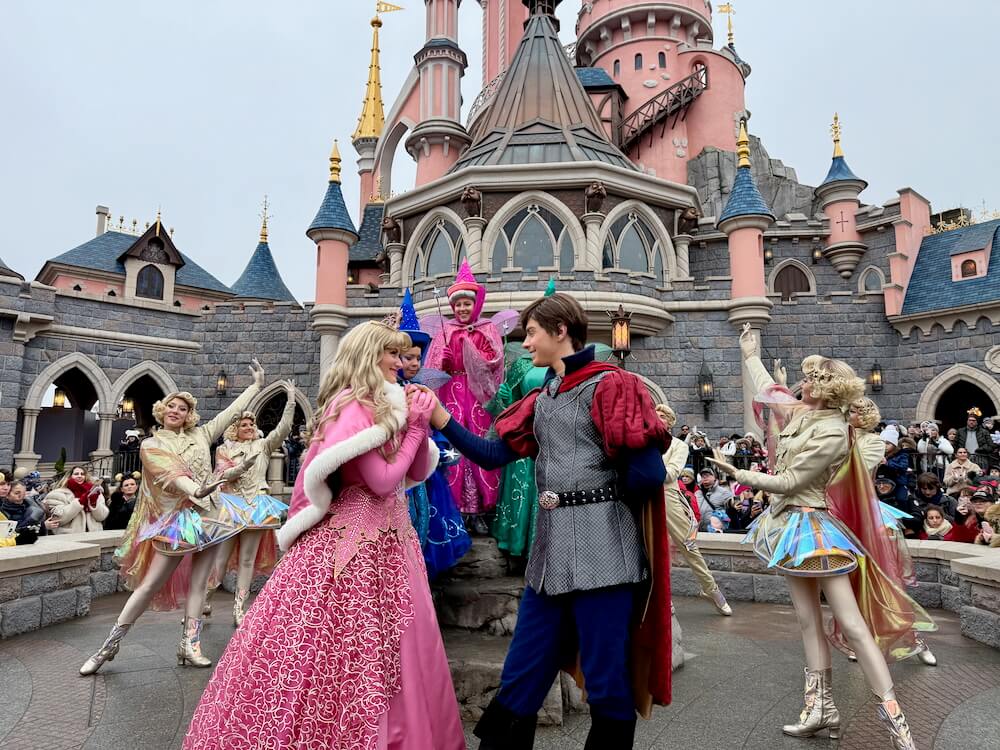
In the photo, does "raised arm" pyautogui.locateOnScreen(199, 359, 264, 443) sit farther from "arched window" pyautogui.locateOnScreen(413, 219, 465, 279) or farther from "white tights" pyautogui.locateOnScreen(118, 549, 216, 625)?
"arched window" pyautogui.locateOnScreen(413, 219, 465, 279)

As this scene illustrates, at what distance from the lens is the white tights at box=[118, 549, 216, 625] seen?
145 inches

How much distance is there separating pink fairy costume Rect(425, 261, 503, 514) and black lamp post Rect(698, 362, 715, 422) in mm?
9497

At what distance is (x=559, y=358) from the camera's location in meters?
2.24

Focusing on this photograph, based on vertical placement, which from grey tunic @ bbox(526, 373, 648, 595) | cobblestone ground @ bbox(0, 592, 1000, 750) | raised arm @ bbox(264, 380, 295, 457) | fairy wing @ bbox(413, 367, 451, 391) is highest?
fairy wing @ bbox(413, 367, 451, 391)

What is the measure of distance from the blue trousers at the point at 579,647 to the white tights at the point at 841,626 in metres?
1.38

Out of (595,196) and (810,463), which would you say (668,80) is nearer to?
(595,196)

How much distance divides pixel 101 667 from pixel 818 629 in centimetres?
397

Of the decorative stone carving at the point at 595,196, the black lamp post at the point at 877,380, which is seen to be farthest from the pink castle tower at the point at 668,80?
the black lamp post at the point at 877,380

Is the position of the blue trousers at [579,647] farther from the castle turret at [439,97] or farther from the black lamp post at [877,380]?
the castle turret at [439,97]

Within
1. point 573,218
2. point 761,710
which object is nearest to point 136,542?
point 761,710

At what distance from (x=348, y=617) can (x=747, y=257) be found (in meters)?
12.8

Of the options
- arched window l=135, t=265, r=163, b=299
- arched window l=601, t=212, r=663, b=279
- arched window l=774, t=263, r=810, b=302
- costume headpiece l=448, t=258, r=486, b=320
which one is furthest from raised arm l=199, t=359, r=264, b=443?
arched window l=135, t=265, r=163, b=299

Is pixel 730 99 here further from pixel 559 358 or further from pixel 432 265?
pixel 559 358

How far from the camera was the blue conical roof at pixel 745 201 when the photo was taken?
43.4 ft
